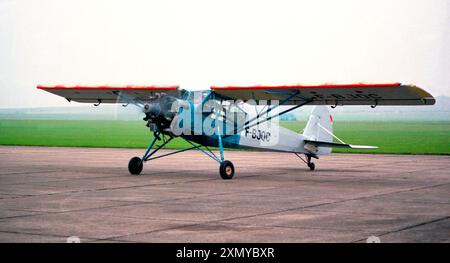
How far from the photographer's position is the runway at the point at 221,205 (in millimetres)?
9781

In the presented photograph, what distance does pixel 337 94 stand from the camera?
19.0 m

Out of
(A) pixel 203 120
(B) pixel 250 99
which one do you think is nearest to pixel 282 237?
(A) pixel 203 120

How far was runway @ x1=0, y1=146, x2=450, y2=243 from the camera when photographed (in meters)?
9.78

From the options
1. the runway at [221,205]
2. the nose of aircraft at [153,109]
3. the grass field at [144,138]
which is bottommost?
the grass field at [144,138]

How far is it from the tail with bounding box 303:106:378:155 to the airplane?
0.06 meters

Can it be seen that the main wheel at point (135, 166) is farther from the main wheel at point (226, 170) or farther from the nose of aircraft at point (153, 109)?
the main wheel at point (226, 170)

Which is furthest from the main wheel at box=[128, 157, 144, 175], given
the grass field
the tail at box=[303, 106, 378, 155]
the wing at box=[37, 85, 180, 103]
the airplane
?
the grass field

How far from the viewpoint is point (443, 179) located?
61.7ft

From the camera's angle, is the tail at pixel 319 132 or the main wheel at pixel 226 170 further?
the tail at pixel 319 132

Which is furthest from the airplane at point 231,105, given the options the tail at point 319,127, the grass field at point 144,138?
the grass field at point 144,138

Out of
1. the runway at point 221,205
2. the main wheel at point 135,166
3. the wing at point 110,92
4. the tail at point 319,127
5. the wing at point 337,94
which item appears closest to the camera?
the runway at point 221,205

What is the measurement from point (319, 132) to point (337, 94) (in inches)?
193

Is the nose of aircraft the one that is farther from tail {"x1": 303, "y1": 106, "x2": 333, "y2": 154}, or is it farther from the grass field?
the grass field
